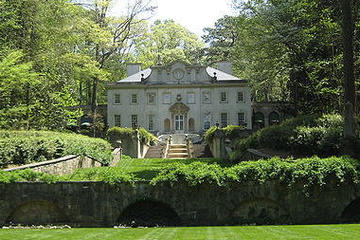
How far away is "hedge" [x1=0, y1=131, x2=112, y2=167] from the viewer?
1606 cm

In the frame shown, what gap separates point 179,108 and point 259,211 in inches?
1302

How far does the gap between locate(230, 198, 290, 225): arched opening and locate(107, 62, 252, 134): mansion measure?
32.8m

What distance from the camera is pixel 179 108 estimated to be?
43219mm

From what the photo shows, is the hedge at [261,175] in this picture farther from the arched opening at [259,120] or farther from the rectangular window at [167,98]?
the arched opening at [259,120]

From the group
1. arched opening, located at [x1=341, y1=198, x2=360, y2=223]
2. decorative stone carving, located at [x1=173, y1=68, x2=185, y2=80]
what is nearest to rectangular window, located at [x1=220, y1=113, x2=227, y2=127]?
decorative stone carving, located at [x1=173, y1=68, x2=185, y2=80]

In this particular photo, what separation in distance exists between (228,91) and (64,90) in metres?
20.1

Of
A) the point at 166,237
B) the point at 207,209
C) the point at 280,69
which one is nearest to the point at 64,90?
the point at 280,69

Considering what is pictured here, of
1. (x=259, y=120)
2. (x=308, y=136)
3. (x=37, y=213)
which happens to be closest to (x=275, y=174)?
(x=308, y=136)

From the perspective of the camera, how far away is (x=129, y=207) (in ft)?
34.6

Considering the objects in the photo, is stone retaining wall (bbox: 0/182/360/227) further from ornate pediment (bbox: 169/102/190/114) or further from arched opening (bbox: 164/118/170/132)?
arched opening (bbox: 164/118/170/132)

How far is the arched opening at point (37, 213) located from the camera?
10.4m

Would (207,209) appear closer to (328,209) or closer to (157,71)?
(328,209)

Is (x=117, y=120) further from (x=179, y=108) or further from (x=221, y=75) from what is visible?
(x=221, y=75)

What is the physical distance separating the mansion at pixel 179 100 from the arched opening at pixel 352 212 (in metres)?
32.9
